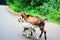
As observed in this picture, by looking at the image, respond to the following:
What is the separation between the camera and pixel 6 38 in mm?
10148

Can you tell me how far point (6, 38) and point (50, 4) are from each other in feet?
29.5

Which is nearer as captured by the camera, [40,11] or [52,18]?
[52,18]

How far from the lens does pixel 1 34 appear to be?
36.1 ft

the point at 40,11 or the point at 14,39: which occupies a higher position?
the point at 14,39

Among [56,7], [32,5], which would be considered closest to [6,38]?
[56,7]

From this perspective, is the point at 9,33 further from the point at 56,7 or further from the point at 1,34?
the point at 56,7

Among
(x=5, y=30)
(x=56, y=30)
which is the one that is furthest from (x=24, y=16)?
(x=56, y=30)

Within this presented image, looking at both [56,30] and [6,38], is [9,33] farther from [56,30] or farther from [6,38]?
[56,30]

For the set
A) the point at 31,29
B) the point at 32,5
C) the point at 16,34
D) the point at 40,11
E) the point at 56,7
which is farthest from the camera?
the point at 32,5

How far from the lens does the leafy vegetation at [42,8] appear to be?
1632 centimetres

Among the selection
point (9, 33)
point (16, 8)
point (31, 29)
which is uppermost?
point (31, 29)

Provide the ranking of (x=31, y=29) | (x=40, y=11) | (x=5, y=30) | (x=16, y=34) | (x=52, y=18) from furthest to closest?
(x=40, y=11) < (x=52, y=18) < (x=5, y=30) < (x=16, y=34) < (x=31, y=29)

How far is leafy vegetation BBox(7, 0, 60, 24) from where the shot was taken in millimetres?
16323

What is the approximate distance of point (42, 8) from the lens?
19.0 m
